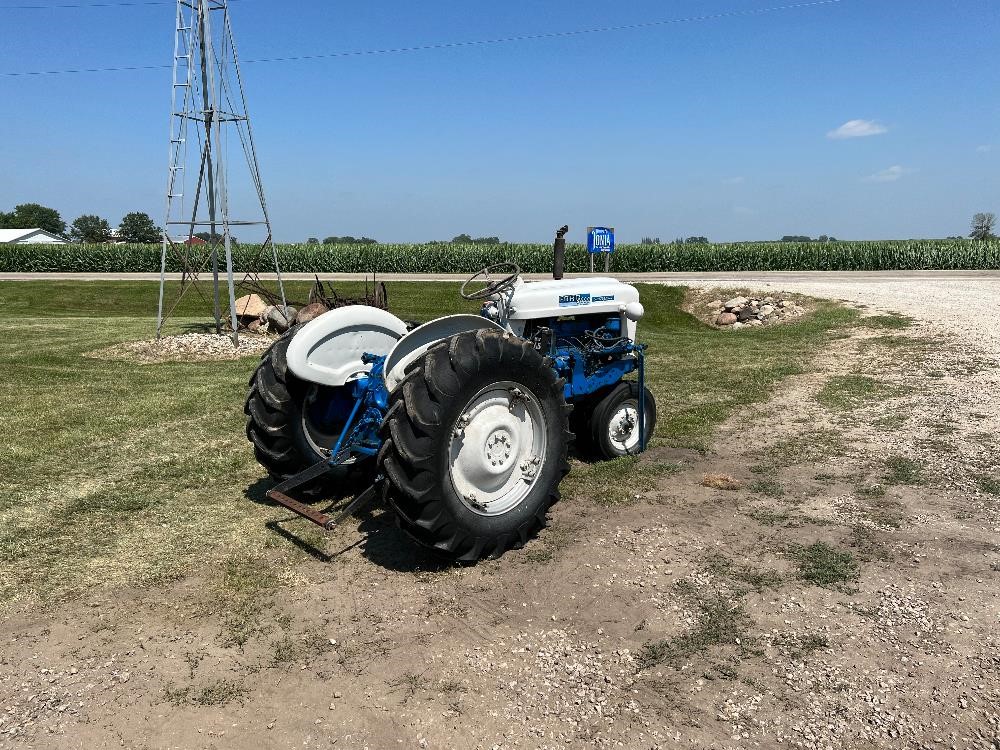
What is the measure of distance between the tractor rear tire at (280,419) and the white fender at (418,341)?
76 cm

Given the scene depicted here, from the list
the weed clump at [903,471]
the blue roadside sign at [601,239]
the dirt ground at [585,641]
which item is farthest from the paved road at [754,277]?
the dirt ground at [585,641]

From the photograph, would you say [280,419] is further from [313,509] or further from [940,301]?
[940,301]

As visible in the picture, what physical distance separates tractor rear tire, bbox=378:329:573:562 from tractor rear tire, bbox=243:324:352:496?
116 centimetres

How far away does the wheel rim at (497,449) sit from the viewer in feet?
13.9

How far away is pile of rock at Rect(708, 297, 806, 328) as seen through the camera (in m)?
17.0

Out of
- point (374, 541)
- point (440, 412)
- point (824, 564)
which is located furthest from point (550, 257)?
point (440, 412)

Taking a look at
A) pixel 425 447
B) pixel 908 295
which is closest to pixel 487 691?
pixel 425 447

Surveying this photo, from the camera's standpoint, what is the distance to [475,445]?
4.25 m

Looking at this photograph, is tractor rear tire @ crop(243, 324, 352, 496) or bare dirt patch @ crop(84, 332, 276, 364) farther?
bare dirt patch @ crop(84, 332, 276, 364)

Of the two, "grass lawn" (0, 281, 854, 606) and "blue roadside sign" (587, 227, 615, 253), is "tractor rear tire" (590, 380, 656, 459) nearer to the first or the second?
"grass lawn" (0, 281, 854, 606)

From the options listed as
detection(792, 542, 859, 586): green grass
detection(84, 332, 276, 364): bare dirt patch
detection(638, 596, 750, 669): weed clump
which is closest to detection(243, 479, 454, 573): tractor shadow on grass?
detection(638, 596, 750, 669): weed clump

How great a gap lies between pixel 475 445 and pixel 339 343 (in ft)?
4.39

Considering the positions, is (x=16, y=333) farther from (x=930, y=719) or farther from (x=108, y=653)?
(x=930, y=719)

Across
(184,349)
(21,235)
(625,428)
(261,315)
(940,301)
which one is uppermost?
(21,235)
